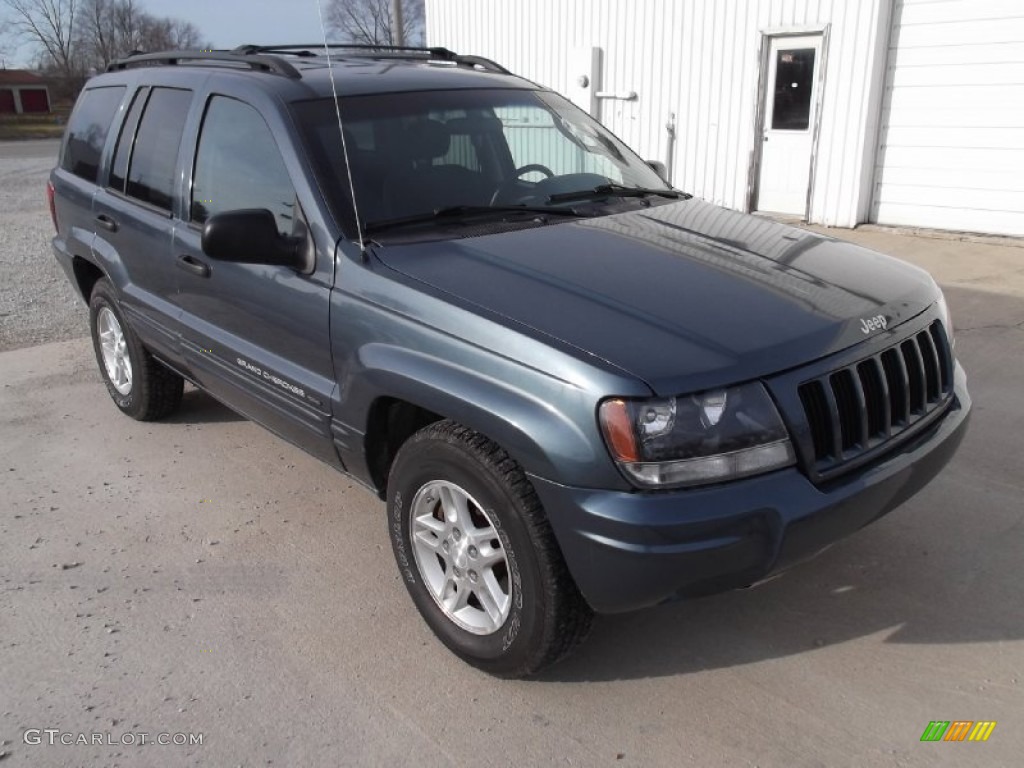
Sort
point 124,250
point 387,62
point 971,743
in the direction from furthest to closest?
point 124,250, point 387,62, point 971,743

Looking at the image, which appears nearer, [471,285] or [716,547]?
[716,547]

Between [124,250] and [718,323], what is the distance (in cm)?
334

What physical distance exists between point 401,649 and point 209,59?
9.53 feet

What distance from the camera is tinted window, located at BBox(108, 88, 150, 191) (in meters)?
4.54

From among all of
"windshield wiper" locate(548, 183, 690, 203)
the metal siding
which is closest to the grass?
the metal siding

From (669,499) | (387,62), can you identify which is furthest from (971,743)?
(387,62)

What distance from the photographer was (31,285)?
29.1 feet

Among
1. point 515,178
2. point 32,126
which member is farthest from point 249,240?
point 32,126

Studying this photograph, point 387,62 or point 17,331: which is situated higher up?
point 387,62

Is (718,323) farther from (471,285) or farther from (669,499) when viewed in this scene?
(471,285)

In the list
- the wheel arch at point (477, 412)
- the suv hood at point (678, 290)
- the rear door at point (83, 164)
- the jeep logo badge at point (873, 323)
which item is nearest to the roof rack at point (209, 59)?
the rear door at point (83, 164)

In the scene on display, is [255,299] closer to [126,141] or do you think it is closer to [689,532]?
[126,141]

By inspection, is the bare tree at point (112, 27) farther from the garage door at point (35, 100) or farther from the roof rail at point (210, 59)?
the roof rail at point (210, 59)

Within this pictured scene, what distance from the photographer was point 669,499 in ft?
Result: 7.66
